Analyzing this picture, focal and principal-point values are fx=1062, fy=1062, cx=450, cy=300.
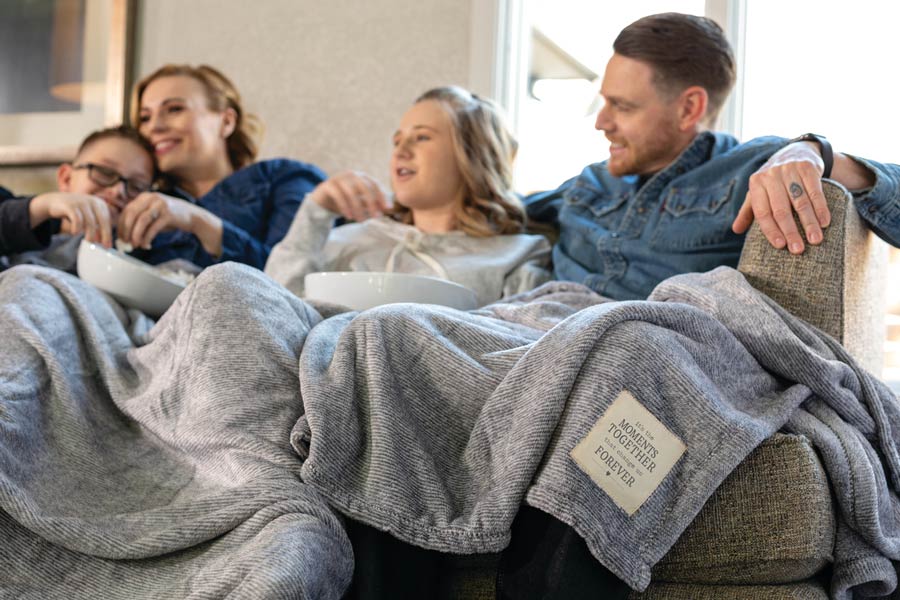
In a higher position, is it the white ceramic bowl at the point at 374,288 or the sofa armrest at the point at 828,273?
the sofa armrest at the point at 828,273

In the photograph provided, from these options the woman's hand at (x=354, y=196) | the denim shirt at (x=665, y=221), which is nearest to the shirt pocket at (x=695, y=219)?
the denim shirt at (x=665, y=221)

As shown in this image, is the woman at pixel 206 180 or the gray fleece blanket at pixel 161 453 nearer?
the gray fleece blanket at pixel 161 453

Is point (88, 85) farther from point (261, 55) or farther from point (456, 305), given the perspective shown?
point (456, 305)

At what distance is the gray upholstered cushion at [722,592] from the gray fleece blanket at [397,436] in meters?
0.06

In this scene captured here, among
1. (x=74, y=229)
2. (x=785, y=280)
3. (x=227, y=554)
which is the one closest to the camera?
(x=227, y=554)

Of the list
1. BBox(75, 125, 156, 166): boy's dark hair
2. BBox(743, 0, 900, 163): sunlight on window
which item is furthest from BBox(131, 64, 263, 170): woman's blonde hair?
BBox(743, 0, 900, 163): sunlight on window

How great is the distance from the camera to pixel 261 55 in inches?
110

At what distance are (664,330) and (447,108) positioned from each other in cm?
105

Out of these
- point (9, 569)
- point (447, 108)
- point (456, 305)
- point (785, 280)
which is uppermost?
point (447, 108)

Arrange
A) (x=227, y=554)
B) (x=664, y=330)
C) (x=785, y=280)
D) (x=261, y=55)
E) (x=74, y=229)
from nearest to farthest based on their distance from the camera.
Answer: (x=227, y=554) → (x=664, y=330) → (x=785, y=280) → (x=74, y=229) → (x=261, y=55)

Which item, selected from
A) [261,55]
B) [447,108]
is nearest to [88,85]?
[261,55]

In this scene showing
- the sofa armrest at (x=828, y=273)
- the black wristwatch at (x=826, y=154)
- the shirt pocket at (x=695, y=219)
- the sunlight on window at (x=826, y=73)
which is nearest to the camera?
the sofa armrest at (x=828, y=273)

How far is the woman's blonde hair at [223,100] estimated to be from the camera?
2.57 meters

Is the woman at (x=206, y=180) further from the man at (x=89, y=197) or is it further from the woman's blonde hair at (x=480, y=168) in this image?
the woman's blonde hair at (x=480, y=168)
